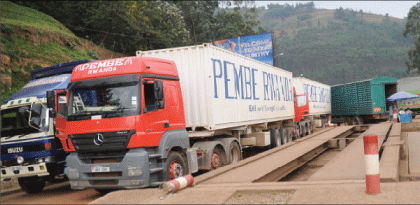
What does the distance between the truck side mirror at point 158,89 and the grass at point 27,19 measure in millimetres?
15687

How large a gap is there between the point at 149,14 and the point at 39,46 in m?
14.3

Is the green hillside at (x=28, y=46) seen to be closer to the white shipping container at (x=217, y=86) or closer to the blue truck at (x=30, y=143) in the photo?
the blue truck at (x=30, y=143)

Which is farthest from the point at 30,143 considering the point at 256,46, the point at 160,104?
the point at 256,46

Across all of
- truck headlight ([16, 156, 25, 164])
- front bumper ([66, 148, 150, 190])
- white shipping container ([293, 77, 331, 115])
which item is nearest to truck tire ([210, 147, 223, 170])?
front bumper ([66, 148, 150, 190])

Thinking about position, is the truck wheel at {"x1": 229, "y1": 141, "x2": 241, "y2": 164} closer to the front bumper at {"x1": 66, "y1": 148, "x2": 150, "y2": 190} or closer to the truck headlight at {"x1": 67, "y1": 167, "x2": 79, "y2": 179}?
the front bumper at {"x1": 66, "y1": 148, "x2": 150, "y2": 190}

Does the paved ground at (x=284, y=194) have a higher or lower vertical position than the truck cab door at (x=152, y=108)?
lower

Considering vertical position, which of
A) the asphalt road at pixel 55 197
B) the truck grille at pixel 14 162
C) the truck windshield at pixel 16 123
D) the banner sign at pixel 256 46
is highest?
the banner sign at pixel 256 46

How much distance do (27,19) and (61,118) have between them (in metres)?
16.7

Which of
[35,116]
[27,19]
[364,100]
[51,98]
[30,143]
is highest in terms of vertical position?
[27,19]

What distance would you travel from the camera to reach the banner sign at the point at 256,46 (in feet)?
114

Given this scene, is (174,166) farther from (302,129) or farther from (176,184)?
(302,129)

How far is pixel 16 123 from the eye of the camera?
904cm

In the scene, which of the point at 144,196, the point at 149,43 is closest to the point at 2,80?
the point at 144,196

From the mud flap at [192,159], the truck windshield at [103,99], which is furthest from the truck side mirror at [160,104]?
A: the mud flap at [192,159]
